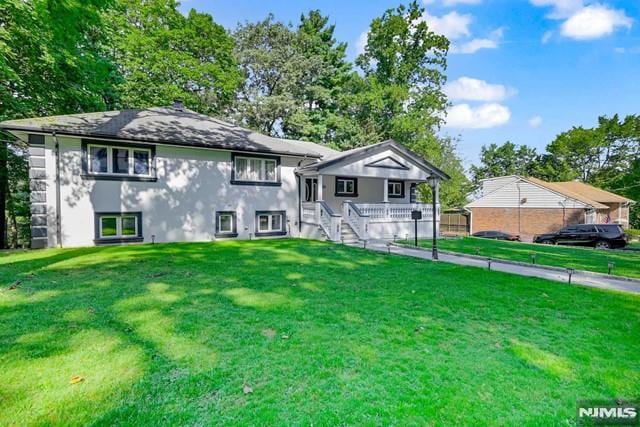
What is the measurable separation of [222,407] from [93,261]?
26.6 ft

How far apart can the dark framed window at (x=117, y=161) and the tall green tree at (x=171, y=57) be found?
9755mm

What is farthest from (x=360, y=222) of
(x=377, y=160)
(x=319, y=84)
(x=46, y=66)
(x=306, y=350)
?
(x=319, y=84)

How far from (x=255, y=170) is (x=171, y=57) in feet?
45.6

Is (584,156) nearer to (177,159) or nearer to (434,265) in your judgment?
(434,265)

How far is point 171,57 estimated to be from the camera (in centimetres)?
2302

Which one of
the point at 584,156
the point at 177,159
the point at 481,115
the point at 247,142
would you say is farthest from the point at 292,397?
the point at 584,156

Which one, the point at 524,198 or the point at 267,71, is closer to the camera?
the point at 524,198

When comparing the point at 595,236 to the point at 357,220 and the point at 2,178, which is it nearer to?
the point at 357,220

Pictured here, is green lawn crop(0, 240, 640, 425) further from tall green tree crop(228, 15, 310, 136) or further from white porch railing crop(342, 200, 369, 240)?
tall green tree crop(228, 15, 310, 136)

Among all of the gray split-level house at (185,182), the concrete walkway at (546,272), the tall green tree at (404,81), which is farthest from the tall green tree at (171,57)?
the concrete walkway at (546,272)

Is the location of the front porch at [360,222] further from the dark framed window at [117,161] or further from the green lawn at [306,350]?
the green lawn at [306,350]

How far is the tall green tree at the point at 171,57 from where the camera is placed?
2183 cm

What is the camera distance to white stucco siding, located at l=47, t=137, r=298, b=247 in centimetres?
1177

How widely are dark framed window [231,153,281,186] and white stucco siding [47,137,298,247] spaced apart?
24 cm
